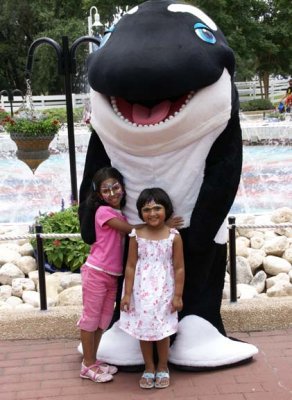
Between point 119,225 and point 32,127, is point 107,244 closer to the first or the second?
point 119,225

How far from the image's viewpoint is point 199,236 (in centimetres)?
333

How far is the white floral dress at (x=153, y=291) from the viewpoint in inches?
126

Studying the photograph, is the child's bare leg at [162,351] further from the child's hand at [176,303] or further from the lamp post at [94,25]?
the lamp post at [94,25]

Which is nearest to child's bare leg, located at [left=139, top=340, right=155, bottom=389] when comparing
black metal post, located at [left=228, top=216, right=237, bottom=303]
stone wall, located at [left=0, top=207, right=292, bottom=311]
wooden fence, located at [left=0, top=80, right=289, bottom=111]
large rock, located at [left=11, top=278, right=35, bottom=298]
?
black metal post, located at [left=228, top=216, right=237, bottom=303]

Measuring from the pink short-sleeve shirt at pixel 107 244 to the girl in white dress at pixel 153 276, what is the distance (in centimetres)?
14

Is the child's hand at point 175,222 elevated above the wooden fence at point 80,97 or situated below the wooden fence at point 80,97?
below

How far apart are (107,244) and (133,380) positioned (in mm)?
798

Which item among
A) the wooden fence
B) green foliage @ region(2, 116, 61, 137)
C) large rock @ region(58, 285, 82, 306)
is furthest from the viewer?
the wooden fence

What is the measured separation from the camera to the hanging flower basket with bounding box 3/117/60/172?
22.4ft

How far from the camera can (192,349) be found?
3.48 metres

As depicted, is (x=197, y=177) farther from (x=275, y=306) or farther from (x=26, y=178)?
(x=26, y=178)

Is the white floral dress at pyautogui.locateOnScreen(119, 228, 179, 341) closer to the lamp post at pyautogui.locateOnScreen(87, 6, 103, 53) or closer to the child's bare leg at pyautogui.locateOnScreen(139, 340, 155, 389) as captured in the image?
the child's bare leg at pyautogui.locateOnScreen(139, 340, 155, 389)

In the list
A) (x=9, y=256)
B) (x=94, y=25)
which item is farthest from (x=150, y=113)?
(x=94, y=25)

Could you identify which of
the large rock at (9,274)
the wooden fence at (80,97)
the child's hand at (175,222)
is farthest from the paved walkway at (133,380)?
the wooden fence at (80,97)
